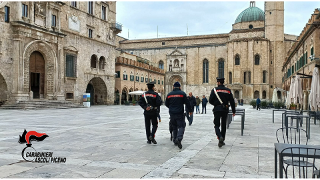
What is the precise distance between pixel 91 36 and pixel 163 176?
33566 mm

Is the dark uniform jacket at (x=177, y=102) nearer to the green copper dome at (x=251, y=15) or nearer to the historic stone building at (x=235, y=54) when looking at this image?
the historic stone building at (x=235, y=54)

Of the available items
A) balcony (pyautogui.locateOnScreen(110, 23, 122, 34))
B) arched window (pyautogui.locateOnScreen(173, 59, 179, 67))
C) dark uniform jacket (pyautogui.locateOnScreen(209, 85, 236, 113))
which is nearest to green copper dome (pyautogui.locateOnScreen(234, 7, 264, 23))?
arched window (pyautogui.locateOnScreen(173, 59, 179, 67))

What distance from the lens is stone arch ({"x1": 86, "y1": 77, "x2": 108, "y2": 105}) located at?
3896cm

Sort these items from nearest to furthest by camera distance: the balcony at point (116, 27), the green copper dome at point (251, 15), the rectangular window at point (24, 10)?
the rectangular window at point (24, 10)
the balcony at point (116, 27)
the green copper dome at point (251, 15)

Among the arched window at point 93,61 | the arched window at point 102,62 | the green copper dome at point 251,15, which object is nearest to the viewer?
the arched window at point 93,61

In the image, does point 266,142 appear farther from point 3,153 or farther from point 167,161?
point 3,153

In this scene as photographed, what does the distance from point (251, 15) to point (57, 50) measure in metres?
47.5

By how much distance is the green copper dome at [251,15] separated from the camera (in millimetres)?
63812

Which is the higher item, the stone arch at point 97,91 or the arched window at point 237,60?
the arched window at point 237,60

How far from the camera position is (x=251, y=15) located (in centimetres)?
6438

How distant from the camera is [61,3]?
1219 inches

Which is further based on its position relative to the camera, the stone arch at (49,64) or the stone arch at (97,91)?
the stone arch at (97,91)

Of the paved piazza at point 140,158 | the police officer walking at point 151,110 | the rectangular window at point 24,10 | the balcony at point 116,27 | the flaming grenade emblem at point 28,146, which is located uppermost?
the balcony at point 116,27

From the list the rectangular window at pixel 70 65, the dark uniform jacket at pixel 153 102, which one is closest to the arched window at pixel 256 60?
the rectangular window at pixel 70 65
